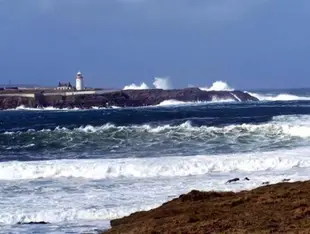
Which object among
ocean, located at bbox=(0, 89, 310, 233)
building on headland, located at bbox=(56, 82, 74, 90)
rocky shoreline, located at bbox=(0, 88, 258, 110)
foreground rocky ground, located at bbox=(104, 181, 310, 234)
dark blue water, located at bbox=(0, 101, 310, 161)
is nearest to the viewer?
foreground rocky ground, located at bbox=(104, 181, 310, 234)

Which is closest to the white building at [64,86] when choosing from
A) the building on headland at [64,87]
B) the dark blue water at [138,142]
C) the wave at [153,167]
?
the building on headland at [64,87]

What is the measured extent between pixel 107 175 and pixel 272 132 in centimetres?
1617

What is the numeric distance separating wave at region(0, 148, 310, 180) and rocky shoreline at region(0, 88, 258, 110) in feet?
277

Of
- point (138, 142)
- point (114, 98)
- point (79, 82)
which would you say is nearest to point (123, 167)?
point (138, 142)

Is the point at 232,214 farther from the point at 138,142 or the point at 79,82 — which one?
the point at 79,82

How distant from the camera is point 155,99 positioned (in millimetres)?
117812

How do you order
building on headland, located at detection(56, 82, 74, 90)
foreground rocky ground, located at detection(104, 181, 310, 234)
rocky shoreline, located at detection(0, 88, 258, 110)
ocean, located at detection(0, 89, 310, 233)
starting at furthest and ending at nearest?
building on headland, located at detection(56, 82, 74, 90) → rocky shoreline, located at detection(0, 88, 258, 110) → ocean, located at detection(0, 89, 310, 233) → foreground rocky ground, located at detection(104, 181, 310, 234)

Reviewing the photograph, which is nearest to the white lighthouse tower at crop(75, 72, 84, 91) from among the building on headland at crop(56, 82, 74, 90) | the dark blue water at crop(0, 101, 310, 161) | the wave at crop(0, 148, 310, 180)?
the building on headland at crop(56, 82, 74, 90)

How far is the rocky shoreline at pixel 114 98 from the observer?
110 metres

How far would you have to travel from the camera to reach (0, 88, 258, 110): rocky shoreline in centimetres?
11044

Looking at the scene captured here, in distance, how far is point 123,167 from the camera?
21875 millimetres

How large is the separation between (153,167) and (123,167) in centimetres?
111

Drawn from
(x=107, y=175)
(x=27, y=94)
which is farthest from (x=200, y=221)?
(x=27, y=94)

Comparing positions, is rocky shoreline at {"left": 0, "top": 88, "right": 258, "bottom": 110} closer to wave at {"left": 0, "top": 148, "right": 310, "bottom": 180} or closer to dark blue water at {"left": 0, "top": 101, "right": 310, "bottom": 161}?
dark blue water at {"left": 0, "top": 101, "right": 310, "bottom": 161}
